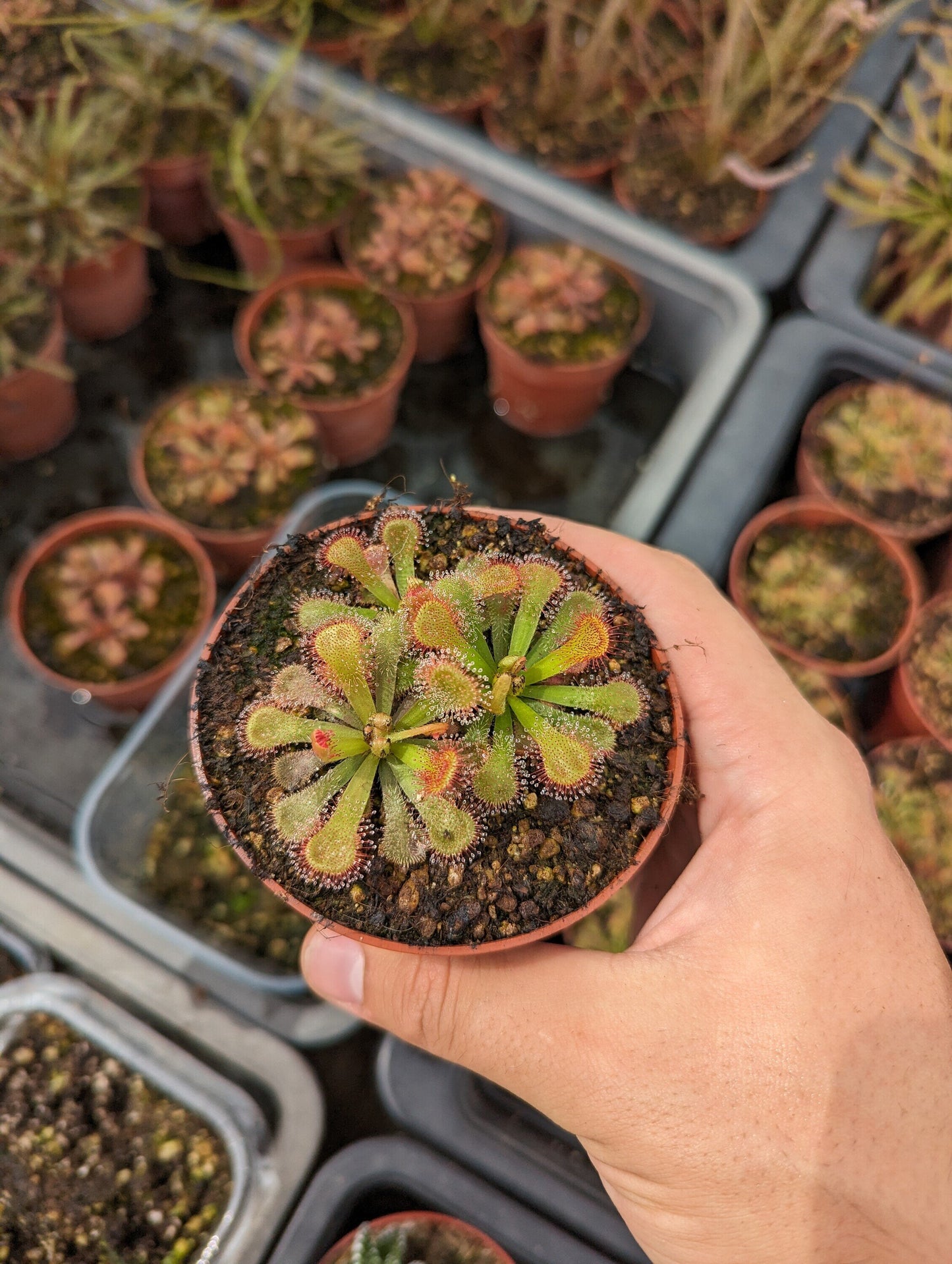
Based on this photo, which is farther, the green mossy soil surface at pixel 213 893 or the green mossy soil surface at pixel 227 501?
the green mossy soil surface at pixel 227 501

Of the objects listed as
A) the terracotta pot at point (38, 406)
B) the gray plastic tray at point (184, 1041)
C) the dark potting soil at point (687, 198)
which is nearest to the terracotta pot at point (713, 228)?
the dark potting soil at point (687, 198)

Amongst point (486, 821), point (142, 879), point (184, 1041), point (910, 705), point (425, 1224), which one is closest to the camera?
point (486, 821)

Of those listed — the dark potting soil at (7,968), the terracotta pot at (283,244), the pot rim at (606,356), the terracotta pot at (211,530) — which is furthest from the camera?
the terracotta pot at (283,244)

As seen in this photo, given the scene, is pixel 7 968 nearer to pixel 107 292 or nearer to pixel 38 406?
pixel 38 406

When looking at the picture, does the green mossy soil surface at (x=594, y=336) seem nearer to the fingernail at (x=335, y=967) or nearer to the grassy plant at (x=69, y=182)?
the grassy plant at (x=69, y=182)

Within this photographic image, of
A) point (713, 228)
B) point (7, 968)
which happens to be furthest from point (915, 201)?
point (7, 968)

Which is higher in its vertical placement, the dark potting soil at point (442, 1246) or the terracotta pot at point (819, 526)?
the terracotta pot at point (819, 526)

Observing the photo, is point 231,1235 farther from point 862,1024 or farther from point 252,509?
point 252,509
